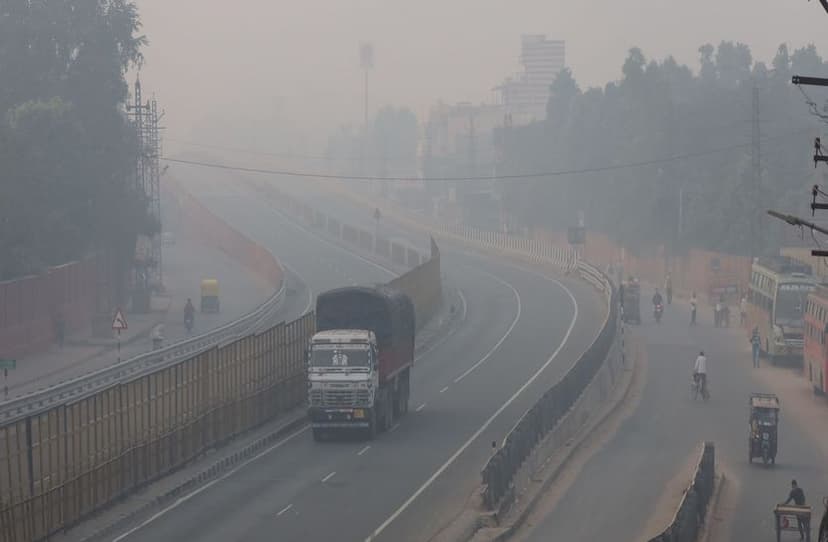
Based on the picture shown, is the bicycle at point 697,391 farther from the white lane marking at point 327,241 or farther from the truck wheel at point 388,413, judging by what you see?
the white lane marking at point 327,241

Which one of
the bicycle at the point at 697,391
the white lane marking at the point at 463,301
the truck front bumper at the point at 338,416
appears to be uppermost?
the truck front bumper at the point at 338,416

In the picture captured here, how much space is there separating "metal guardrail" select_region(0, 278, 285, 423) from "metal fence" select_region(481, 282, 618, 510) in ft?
35.7

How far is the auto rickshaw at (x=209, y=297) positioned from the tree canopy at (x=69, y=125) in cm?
634

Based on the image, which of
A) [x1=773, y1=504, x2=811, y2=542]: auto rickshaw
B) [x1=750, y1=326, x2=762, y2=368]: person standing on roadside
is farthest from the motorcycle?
[x1=773, y1=504, x2=811, y2=542]: auto rickshaw

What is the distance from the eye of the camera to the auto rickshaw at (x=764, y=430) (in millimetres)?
39281

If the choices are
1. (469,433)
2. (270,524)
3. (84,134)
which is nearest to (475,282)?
(84,134)

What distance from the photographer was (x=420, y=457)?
37000 mm

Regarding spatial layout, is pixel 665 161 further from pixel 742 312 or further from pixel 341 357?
pixel 341 357

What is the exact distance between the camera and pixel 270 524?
29203 mm

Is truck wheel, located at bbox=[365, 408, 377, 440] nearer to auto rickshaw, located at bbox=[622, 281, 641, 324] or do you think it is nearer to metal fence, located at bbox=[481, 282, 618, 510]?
metal fence, located at bbox=[481, 282, 618, 510]

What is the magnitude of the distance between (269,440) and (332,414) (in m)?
2.12

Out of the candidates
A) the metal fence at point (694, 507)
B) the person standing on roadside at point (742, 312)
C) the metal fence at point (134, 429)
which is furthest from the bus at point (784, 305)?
the metal fence at point (134, 429)

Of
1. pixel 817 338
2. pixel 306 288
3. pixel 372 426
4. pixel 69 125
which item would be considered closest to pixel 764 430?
pixel 372 426

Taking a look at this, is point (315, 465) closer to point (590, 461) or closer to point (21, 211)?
point (590, 461)
